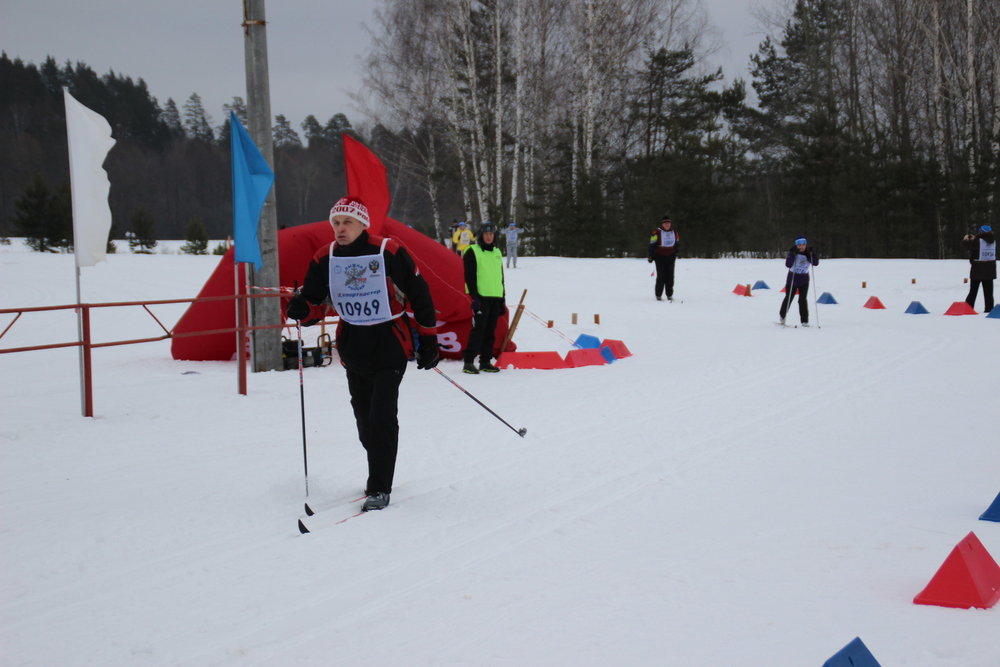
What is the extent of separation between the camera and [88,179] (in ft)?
22.4

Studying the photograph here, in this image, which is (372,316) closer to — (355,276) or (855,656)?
(355,276)

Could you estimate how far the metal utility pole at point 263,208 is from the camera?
28.4 ft

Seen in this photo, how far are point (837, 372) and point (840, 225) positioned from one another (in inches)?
975

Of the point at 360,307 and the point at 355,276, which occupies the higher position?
the point at 355,276

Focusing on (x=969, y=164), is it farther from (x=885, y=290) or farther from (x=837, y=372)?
(x=837, y=372)

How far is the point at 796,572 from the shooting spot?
3602 millimetres

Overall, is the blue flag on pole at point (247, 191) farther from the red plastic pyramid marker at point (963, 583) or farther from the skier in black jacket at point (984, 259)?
the skier in black jacket at point (984, 259)

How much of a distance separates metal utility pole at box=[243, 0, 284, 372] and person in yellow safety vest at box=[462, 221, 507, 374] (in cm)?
218

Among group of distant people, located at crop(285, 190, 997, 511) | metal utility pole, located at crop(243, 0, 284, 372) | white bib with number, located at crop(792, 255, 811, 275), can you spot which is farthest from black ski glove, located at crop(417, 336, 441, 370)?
white bib with number, located at crop(792, 255, 811, 275)

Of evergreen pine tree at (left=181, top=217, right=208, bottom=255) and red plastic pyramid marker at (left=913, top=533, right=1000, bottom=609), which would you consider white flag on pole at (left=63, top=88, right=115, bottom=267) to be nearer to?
red plastic pyramid marker at (left=913, top=533, right=1000, bottom=609)

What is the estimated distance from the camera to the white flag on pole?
6.70 m

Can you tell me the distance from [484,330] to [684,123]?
86.2ft

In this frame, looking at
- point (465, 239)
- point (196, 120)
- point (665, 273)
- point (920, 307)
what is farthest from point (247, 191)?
point (196, 120)

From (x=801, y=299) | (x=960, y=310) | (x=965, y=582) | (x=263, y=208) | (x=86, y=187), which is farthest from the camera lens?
(x=960, y=310)
